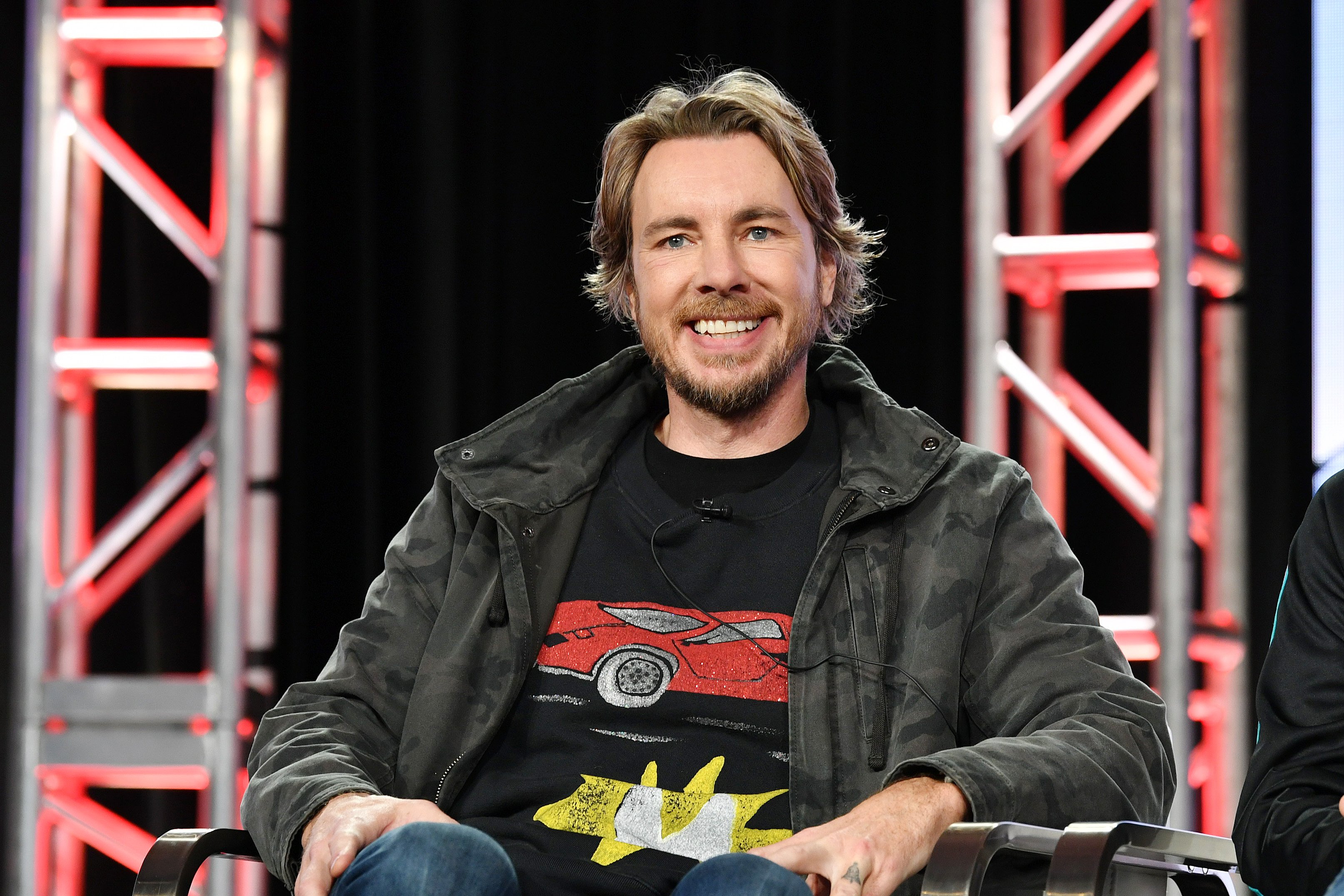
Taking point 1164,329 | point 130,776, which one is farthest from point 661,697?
point 130,776

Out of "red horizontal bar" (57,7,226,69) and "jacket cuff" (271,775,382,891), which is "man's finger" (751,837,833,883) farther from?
"red horizontal bar" (57,7,226,69)

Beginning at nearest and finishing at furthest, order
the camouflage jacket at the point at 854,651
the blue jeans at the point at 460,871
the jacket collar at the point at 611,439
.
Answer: the blue jeans at the point at 460,871 < the camouflage jacket at the point at 854,651 < the jacket collar at the point at 611,439

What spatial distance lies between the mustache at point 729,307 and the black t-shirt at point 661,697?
194 millimetres

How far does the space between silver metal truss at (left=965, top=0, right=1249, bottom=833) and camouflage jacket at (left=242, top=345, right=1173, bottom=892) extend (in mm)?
774

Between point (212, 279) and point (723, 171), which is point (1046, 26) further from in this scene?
point (212, 279)

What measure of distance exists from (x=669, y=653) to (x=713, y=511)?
20 cm

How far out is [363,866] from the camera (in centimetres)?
130

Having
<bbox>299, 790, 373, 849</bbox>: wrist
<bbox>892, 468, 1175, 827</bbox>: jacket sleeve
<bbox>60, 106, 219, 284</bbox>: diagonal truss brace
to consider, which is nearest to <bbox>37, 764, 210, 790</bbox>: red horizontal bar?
<bbox>60, 106, 219, 284</bbox>: diagonal truss brace

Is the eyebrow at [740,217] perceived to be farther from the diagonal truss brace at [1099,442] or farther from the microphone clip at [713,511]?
the diagonal truss brace at [1099,442]

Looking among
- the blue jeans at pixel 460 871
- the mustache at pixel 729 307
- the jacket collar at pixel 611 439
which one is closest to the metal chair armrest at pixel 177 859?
the blue jeans at pixel 460 871

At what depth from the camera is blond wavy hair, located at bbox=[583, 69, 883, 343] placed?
1945 mm

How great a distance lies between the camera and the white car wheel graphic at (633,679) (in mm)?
1668

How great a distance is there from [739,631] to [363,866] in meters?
0.56

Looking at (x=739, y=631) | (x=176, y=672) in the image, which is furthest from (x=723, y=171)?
(x=176, y=672)
